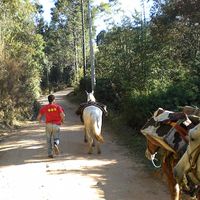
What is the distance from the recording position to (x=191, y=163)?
414 centimetres

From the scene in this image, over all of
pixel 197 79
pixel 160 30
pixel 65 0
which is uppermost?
pixel 65 0

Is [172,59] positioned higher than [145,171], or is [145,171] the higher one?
[172,59]

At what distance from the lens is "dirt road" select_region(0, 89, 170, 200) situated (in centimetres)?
870

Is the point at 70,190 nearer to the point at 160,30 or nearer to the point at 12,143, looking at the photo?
the point at 12,143

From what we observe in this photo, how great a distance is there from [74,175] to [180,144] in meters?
4.66

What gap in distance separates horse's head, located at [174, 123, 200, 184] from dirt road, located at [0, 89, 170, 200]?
409 cm

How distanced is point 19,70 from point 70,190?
51.9 ft

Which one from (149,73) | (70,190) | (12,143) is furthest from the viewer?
(149,73)

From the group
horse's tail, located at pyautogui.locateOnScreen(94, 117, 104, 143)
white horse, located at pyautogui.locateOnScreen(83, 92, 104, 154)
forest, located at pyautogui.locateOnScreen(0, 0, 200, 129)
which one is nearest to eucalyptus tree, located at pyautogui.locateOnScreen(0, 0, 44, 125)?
forest, located at pyautogui.locateOnScreen(0, 0, 200, 129)

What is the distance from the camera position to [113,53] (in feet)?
78.1

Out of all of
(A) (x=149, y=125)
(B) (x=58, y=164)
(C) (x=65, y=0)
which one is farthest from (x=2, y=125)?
(C) (x=65, y=0)

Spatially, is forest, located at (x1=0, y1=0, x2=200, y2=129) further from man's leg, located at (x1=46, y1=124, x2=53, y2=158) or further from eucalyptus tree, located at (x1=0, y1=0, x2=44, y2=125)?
man's leg, located at (x1=46, y1=124, x2=53, y2=158)

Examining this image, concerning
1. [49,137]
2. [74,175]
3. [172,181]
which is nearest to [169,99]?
[49,137]

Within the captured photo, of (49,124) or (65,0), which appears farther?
(65,0)
